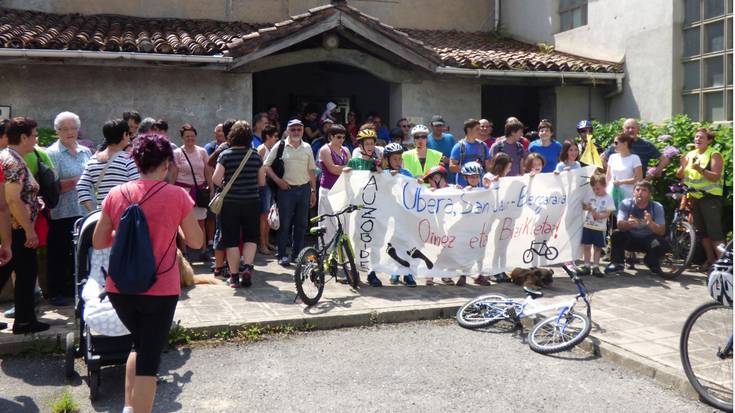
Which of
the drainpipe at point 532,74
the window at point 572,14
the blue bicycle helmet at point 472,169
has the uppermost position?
the window at point 572,14

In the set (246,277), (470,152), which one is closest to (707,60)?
(470,152)

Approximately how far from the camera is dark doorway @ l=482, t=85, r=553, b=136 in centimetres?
1719

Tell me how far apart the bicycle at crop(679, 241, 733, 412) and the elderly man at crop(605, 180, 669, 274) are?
14.8 ft

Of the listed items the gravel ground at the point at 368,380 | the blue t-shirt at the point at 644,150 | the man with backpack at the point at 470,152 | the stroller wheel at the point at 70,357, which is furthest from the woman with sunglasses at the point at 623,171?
the stroller wheel at the point at 70,357

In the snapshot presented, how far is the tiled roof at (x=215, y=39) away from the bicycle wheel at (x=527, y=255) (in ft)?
16.7

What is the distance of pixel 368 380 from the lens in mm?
5340

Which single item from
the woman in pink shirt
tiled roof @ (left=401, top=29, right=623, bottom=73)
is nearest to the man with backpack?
tiled roof @ (left=401, top=29, right=623, bottom=73)

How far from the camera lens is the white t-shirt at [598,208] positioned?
9234 millimetres

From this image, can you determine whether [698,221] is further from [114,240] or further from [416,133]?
[114,240]

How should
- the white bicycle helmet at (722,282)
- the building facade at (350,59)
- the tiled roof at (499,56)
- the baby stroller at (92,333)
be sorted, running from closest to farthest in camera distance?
the white bicycle helmet at (722,282)
the baby stroller at (92,333)
the building facade at (350,59)
the tiled roof at (499,56)

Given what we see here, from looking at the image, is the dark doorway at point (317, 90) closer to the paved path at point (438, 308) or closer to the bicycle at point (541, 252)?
the bicycle at point (541, 252)

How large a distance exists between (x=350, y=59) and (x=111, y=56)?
4264 mm

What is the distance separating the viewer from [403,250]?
849cm

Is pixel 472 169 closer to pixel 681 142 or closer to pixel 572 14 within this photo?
pixel 681 142
